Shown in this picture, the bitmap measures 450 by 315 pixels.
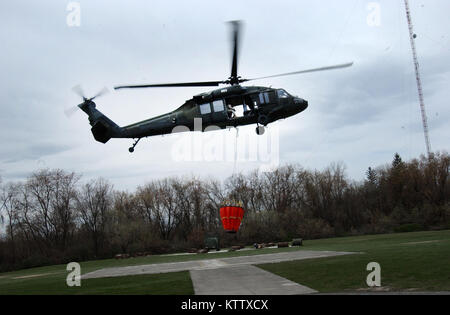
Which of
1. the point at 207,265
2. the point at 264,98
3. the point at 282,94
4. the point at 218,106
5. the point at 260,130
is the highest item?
the point at 282,94

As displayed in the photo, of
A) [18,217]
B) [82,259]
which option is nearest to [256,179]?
[82,259]

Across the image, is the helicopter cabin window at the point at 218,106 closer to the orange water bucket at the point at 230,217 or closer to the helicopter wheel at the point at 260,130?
the helicopter wheel at the point at 260,130

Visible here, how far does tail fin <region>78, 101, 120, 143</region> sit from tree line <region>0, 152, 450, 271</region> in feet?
129

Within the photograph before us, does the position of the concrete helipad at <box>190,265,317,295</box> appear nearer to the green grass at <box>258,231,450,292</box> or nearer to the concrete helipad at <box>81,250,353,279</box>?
the green grass at <box>258,231,450,292</box>

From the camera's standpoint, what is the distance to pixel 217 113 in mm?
19156

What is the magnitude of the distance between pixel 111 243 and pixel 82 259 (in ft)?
22.2

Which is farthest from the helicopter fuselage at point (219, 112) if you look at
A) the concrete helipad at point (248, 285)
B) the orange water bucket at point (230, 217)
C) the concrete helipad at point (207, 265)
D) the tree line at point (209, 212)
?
the tree line at point (209, 212)

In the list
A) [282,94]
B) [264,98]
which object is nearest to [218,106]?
[264,98]

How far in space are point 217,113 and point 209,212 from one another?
75.6 metres

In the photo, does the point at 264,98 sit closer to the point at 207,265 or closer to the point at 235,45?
the point at 235,45

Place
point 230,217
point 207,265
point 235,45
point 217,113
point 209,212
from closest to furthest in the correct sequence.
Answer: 1. point 235,45
2. point 217,113
3. point 230,217
4. point 207,265
5. point 209,212

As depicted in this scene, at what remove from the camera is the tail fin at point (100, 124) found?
19422mm
